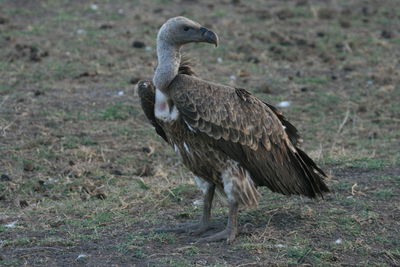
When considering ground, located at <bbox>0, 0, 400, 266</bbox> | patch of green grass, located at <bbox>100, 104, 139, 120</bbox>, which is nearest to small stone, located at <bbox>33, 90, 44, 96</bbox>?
ground, located at <bbox>0, 0, 400, 266</bbox>

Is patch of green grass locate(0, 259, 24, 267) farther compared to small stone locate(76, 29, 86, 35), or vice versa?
small stone locate(76, 29, 86, 35)

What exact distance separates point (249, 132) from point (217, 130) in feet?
0.94

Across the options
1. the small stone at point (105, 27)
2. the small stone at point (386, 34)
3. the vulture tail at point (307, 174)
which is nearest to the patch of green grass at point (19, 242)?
the vulture tail at point (307, 174)

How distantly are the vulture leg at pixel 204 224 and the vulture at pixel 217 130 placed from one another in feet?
0.04

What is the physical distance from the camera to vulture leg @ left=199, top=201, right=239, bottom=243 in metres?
5.99

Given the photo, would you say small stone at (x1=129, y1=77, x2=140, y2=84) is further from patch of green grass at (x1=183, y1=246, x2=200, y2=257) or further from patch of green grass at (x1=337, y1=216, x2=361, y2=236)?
patch of green grass at (x1=183, y1=246, x2=200, y2=257)

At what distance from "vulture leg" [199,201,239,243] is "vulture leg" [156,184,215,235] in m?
0.21

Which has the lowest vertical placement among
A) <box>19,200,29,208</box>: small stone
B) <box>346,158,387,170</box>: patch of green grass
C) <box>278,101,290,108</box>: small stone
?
<box>278,101,290,108</box>: small stone

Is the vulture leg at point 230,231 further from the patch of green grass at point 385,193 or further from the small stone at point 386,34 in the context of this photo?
the small stone at point 386,34

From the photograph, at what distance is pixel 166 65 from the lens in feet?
19.3

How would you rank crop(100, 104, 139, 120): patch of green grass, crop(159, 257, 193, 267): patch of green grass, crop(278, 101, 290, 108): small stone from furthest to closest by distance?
crop(278, 101, 290, 108): small stone
crop(100, 104, 139, 120): patch of green grass
crop(159, 257, 193, 267): patch of green grass

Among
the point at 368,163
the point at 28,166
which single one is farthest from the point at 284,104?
the point at 28,166

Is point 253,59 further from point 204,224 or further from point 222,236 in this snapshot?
point 222,236

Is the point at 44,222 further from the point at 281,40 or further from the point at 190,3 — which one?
the point at 190,3
